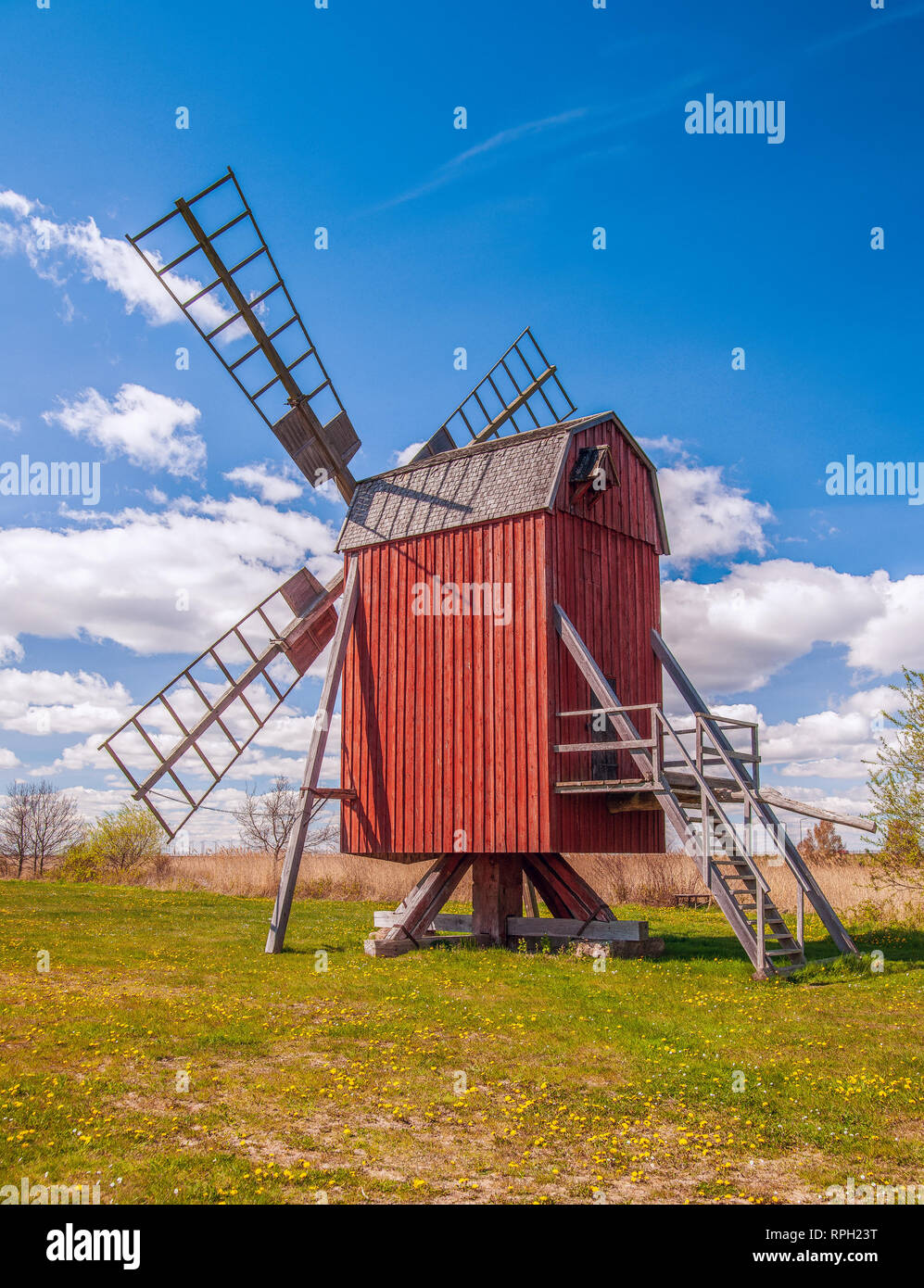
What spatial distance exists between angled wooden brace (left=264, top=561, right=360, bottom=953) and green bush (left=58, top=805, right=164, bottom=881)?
18.6 meters

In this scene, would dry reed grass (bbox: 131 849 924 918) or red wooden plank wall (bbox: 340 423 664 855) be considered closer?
red wooden plank wall (bbox: 340 423 664 855)

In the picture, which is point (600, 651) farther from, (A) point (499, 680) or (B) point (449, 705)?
(B) point (449, 705)

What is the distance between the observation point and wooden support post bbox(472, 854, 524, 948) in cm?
1759

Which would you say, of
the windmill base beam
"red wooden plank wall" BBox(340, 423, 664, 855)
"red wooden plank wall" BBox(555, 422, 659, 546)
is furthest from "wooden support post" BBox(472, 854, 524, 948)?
"red wooden plank wall" BBox(555, 422, 659, 546)

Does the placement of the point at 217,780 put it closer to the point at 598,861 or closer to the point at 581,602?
the point at 581,602

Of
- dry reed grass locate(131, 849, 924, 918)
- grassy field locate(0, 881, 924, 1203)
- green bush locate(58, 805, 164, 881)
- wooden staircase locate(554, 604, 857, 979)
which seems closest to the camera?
grassy field locate(0, 881, 924, 1203)

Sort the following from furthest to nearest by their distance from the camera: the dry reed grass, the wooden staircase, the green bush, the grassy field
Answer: the green bush
the dry reed grass
the wooden staircase
the grassy field

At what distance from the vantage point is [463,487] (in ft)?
58.3

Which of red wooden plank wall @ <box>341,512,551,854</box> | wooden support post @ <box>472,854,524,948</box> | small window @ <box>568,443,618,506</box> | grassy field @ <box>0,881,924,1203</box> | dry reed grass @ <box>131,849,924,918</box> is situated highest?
small window @ <box>568,443,618,506</box>

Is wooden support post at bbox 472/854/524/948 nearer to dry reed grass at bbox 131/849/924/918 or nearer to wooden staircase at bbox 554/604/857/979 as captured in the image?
wooden staircase at bbox 554/604/857/979

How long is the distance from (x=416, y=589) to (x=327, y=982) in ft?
23.5

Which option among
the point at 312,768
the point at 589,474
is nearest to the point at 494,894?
the point at 312,768

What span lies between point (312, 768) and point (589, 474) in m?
7.08
